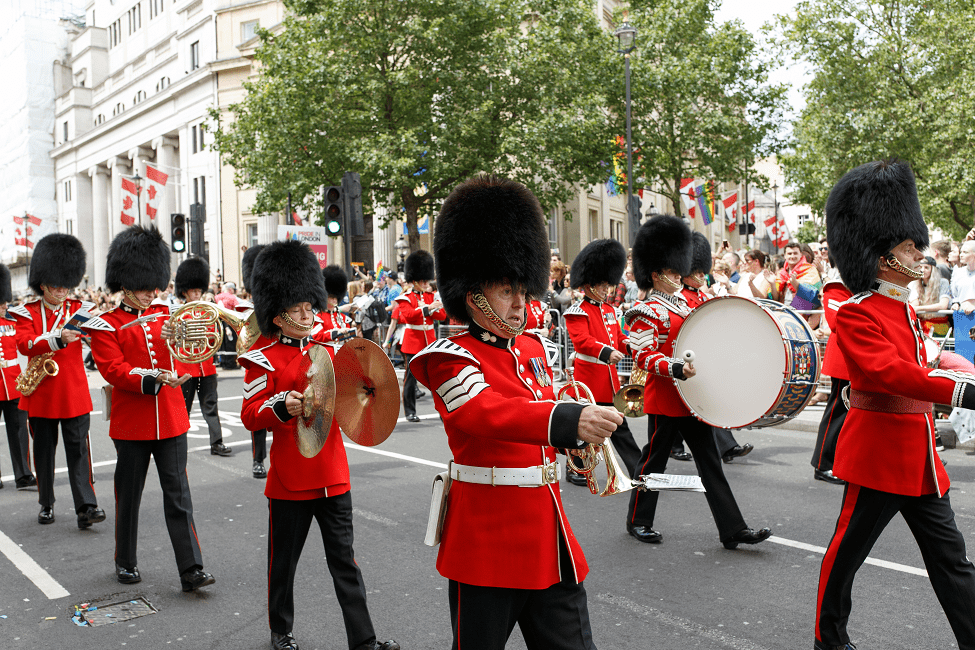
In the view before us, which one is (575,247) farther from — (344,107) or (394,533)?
(394,533)

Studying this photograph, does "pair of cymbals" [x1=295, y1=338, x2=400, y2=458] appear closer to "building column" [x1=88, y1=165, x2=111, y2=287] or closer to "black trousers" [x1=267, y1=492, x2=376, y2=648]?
"black trousers" [x1=267, y1=492, x2=376, y2=648]

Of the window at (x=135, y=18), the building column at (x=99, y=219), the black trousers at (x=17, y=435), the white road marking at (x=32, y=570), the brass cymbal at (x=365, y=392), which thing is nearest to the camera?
the brass cymbal at (x=365, y=392)

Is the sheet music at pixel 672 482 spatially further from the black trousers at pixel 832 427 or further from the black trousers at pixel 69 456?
the black trousers at pixel 69 456

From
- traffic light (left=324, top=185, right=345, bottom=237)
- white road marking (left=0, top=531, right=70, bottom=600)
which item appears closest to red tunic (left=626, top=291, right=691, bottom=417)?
white road marking (left=0, top=531, right=70, bottom=600)

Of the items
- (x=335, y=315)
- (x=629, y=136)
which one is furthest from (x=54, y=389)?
(x=629, y=136)

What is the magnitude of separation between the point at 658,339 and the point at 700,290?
121cm

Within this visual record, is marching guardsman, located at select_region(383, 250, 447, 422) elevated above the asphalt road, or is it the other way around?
marching guardsman, located at select_region(383, 250, 447, 422)

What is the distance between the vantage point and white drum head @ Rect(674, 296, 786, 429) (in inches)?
187

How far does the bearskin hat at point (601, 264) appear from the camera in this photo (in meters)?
7.39

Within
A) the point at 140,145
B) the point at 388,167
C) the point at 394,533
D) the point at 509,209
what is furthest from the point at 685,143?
the point at 140,145

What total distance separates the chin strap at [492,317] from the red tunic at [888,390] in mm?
1539

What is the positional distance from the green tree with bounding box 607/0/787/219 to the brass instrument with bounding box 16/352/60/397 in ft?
83.9

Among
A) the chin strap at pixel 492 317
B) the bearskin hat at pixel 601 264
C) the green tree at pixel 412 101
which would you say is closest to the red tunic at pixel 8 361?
the bearskin hat at pixel 601 264

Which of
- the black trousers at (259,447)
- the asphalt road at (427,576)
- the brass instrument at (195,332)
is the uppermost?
the brass instrument at (195,332)
